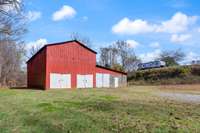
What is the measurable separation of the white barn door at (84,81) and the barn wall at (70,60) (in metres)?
0.65

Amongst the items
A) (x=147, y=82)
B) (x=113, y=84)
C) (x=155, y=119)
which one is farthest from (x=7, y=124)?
(x=147, y=82)

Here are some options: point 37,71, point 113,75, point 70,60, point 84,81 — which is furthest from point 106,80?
point 37,71

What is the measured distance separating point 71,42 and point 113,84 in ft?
38.1

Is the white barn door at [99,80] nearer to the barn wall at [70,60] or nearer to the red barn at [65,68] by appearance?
the red barn at [65,68]

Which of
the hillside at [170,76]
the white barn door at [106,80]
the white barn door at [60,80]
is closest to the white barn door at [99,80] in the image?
the white barn door at [106,80]

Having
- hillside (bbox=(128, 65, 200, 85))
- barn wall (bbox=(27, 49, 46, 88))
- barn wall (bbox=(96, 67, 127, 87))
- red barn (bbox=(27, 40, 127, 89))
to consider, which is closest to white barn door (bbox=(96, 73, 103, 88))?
red barn (bbox=(27, 40, 127, 89))

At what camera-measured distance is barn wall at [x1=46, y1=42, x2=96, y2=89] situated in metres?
39.4

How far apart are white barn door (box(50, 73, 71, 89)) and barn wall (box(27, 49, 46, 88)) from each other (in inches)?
46.4

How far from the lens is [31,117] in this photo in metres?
12.0

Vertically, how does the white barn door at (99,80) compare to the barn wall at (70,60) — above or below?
below

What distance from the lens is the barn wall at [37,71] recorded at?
3959 cm

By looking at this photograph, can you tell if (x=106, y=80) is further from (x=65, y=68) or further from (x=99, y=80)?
(x=65, y=68)

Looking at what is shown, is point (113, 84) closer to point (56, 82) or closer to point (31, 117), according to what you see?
point (56, 82)

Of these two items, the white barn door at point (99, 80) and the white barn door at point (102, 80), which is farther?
the white barn door at point (102, 80)
